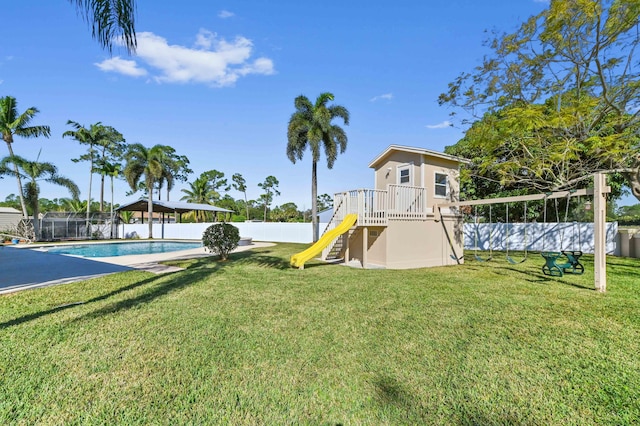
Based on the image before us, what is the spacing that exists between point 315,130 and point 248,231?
471 inches

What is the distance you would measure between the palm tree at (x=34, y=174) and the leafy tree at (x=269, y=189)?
32851 mm

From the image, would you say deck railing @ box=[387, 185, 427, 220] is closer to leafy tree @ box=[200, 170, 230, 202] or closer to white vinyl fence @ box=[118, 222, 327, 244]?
white vinyl fence @ box=[118, 222, 327, 244]

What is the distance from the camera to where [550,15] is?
340 inches

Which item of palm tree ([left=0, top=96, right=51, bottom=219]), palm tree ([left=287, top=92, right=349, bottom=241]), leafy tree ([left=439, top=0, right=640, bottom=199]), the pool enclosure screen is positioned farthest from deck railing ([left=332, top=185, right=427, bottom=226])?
the pool enclosure screen

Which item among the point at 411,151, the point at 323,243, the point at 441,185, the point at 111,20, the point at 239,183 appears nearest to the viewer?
the point at 111,20

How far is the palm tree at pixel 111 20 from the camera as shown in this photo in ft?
12.5

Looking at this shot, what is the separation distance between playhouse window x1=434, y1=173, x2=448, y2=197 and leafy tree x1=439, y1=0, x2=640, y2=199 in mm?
1557

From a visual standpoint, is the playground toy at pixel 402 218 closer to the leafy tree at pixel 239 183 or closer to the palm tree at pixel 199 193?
the palm tree at pixel 199 193

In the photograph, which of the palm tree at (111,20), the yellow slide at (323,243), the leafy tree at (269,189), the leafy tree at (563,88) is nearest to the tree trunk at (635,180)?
the leafy tree at (563,88)

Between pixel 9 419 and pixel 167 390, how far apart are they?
3.71ft

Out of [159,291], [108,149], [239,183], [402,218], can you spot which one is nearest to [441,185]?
[402,218]

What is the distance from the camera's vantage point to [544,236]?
1667 centimetres

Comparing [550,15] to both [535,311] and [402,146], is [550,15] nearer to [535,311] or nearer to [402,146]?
[402,146]

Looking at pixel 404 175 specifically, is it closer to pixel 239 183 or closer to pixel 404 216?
pixel 404 216
